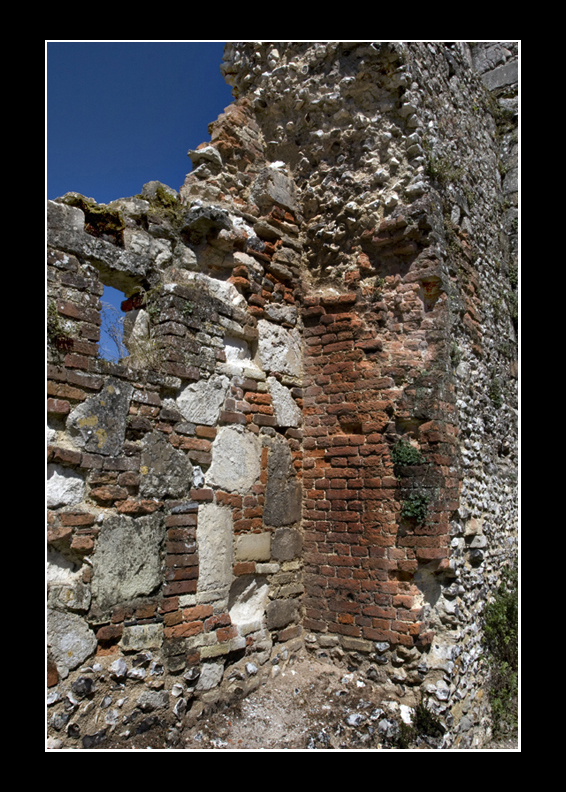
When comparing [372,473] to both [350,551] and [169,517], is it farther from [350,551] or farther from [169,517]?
[169,517]

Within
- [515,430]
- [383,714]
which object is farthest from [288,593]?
[515,430]

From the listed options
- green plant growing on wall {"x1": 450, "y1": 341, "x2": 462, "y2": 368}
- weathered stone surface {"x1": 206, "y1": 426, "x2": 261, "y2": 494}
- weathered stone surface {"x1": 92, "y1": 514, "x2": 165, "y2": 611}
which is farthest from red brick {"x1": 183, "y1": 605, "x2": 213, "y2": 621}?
green plant growing on wall {"x1": 450, "y1": 341, "x2": 462, "y2": 368}

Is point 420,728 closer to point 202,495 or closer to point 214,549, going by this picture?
point 214,549

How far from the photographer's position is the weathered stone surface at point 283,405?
178 inches

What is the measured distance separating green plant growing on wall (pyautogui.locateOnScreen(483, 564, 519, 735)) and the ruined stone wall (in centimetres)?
18

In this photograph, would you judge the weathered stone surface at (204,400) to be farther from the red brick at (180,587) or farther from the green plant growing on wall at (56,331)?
the red brick at (180,587)

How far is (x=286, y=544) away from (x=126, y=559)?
147cm

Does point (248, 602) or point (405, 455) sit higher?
point (405, 455)

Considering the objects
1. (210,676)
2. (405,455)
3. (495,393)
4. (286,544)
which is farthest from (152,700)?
(495,393)

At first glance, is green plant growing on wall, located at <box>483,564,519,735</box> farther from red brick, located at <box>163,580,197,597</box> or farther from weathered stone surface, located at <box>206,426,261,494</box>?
red brick, located at <box>163,580,197,597</box>

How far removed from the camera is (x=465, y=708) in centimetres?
416

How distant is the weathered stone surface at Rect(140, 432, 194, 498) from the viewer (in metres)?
3.49

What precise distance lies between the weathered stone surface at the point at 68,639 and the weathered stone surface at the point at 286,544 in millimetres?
1571

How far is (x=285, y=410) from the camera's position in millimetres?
4605
